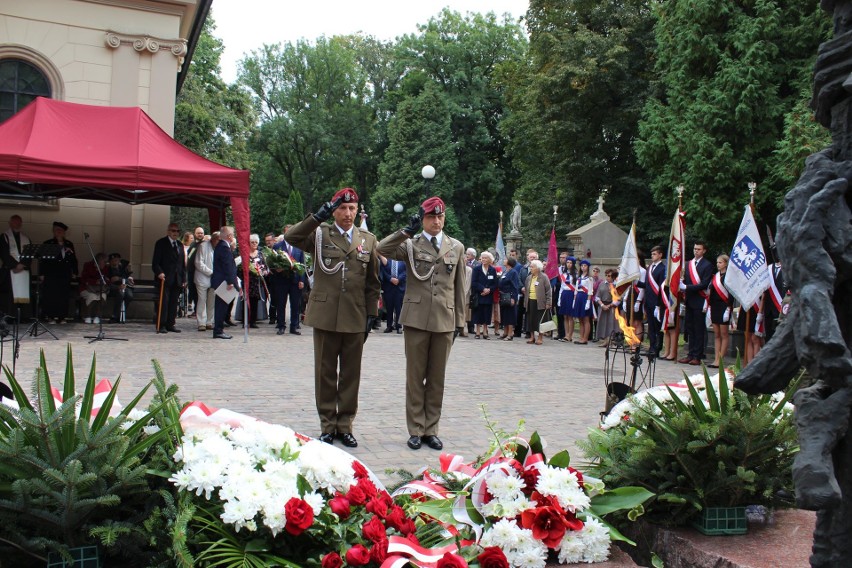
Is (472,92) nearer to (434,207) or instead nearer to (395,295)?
(395,295)

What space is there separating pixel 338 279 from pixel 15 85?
43.8ft

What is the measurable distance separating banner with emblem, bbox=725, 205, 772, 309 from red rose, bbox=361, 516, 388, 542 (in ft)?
31.4

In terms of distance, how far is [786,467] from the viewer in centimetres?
369

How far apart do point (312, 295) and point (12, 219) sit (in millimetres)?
10807

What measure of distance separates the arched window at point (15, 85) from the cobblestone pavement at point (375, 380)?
16.3 ft

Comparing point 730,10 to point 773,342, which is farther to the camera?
point 730,10

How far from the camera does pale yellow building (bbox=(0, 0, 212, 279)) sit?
16.4 m

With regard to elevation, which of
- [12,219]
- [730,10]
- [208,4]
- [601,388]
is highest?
[730,10]

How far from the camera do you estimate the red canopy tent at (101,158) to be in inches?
501

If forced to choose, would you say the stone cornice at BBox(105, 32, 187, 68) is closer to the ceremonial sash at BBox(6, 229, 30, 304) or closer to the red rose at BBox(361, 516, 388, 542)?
the ceremonial sash at BBox(6, 229, 30, 304)

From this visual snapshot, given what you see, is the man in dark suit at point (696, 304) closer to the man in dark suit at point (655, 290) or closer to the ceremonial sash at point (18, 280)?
the man in dark suit at point (655, 290)

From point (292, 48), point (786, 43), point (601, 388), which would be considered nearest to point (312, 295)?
point (601, 388)

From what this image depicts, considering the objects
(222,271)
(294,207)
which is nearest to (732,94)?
(222,271)

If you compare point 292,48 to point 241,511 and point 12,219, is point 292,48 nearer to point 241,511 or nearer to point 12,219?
point 12,219
